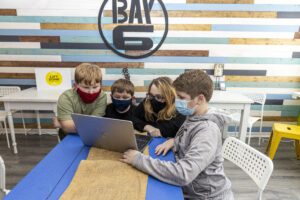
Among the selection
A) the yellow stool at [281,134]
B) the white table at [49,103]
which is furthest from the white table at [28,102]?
the yellow stool at [281,134]

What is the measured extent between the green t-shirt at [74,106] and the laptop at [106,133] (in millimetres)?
387

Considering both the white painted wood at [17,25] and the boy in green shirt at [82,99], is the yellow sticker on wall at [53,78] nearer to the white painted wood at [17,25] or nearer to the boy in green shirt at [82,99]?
the white painted wood at [17,25]

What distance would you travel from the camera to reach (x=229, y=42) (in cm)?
300

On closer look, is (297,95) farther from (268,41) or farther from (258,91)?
(268,41)

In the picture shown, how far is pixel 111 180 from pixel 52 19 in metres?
2.62

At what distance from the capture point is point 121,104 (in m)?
1.56

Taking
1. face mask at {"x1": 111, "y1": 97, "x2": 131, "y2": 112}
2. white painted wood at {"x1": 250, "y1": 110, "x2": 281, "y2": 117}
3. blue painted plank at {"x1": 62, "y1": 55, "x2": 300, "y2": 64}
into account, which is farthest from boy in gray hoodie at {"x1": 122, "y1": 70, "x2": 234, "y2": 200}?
white painted wood at {"x1": 250, "y1": 110, "x2": 281, "y2": 117}

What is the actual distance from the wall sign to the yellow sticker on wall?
29.4 inches

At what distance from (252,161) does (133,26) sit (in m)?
2.26

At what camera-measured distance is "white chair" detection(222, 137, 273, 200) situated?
3.62 feet

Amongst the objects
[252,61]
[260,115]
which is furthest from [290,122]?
[252,61]

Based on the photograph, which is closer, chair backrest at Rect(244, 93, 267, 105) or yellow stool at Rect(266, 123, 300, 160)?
yellow stool at Rect(266, 123, 300, 160)

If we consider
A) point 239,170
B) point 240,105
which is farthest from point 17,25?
point 239,170

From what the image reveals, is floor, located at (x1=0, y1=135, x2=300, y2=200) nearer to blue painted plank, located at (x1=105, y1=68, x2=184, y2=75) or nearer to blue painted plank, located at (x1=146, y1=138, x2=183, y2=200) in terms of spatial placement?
blue painted plank, located at (x1=105, y1=68, x2=184, y2=75)
